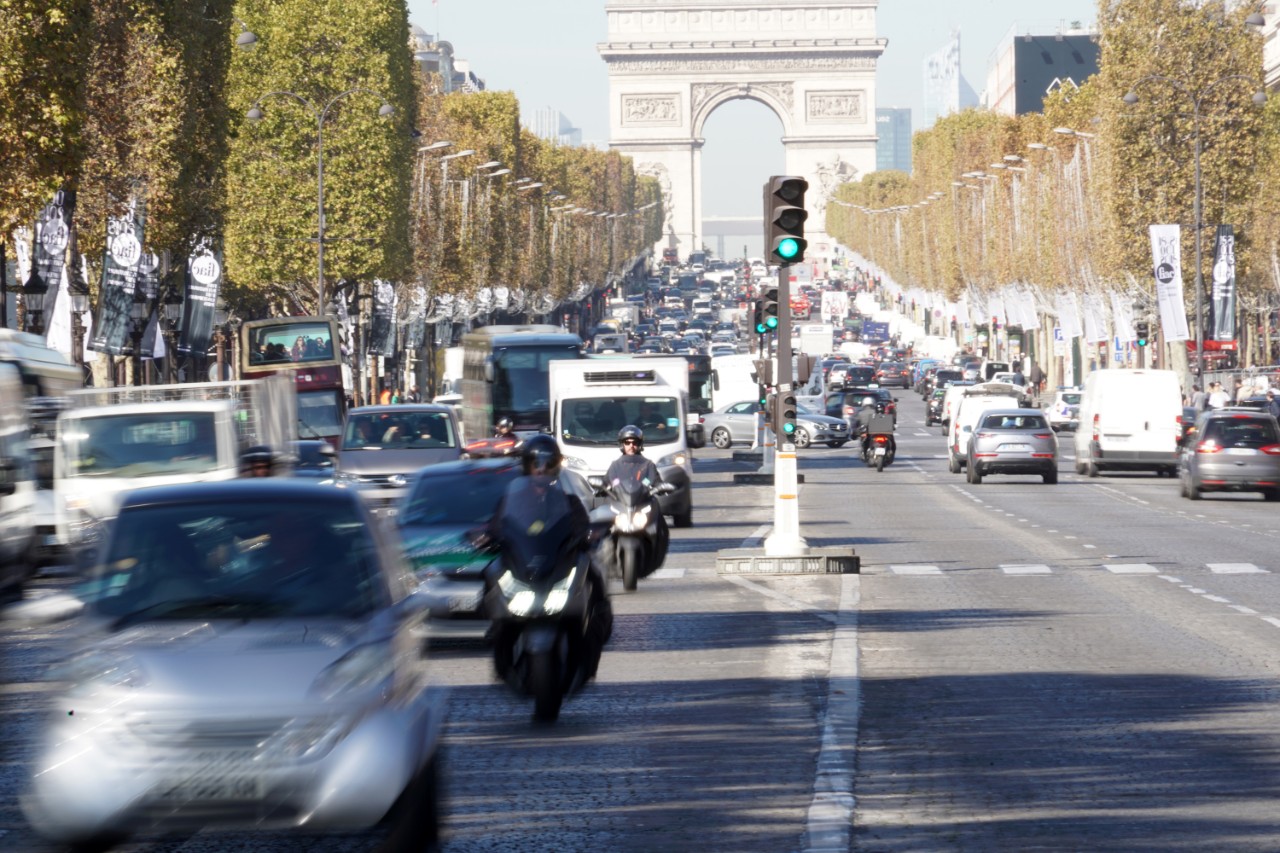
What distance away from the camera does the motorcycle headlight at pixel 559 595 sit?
12.1 metres

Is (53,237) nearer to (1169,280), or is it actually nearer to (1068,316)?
(1169,280)

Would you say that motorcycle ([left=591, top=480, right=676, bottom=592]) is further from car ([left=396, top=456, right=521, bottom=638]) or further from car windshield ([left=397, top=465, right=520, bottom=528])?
car windshield ([left=397, top=465, right=520, bottom=528])

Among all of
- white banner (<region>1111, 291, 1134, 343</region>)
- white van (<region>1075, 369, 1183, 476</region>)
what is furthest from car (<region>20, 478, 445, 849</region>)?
white banner (<region>1111, 291, 1134, 343</region>)

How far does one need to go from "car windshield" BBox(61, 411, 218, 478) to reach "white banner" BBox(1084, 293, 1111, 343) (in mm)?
54676

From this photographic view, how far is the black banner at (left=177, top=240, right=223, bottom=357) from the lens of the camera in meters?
48.4

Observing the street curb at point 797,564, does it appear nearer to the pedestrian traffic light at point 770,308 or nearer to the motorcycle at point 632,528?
the motorcycle at point 632,528

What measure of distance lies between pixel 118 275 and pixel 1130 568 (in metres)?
23.7

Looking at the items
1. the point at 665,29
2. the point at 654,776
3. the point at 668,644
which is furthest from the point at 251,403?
the point at 665,29

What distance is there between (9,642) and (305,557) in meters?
9.79

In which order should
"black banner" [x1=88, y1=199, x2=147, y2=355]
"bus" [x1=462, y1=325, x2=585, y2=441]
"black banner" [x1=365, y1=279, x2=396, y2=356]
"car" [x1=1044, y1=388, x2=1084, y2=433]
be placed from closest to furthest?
"black banner" [x1=88, y1=199, x2=147, y2=355], "bus" [x1=462, y1=325, x2=585, y2=441], "black banner" [x1=365, y1=279, x2=396, y2=356], "car" [x1=1044, y1=388, x2=1084, y2=433]

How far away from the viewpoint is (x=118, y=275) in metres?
41.4

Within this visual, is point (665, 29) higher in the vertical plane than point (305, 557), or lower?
higher

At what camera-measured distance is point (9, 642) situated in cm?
1778

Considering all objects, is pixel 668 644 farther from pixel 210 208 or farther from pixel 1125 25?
pixel 1125 25
